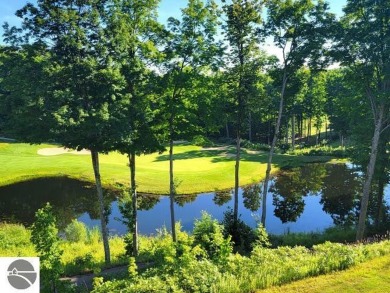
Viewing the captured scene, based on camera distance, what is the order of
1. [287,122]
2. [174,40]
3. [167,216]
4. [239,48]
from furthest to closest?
[287,122]
[167,216]
[239,48]
[174,40]

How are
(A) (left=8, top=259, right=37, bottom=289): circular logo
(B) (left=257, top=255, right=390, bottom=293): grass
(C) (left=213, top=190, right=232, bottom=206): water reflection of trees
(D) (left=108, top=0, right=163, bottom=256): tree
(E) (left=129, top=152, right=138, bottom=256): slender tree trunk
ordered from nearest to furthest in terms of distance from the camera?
(A) (left=8, top=259, right=37, bottom=289): circular logo < (B) (left=257, top=255, right=390, bottom=293): grass < (D) (left=108, top=0, right=163, bottom=256): tree < (E) (left=129, top=152, right=138, bottom=256): slender tree trunk < (C) (left=213, top=190, right=232, bottom=206): water reflection of trees

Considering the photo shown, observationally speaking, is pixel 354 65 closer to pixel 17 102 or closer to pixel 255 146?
pixel 17 102

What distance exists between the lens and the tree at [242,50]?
2255 centimetres

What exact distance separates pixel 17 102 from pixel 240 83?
1357cm

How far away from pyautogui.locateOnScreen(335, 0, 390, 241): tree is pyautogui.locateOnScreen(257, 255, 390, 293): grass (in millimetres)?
10826

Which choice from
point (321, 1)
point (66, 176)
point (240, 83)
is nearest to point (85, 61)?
point (240, 83)

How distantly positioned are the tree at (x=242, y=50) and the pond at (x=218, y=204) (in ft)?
32.7

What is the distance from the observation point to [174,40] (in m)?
20.7

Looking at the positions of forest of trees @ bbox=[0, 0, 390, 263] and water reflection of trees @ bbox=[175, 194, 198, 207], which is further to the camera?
water reflection of trees @ bbox=[175, 194, 198, 207]

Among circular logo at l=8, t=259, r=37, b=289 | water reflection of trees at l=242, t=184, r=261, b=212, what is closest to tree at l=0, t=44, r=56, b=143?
circular logo at l=8, t=259, r=37, b=289

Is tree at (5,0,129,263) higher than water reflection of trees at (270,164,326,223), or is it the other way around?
tree at (5,0,129,263)

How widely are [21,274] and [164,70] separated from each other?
1640cm

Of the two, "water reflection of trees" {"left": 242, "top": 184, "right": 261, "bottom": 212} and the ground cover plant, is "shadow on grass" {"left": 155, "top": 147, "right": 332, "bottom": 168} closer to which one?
"water reflection of trees" {"left": 242, "top": 184, "right": 261, "bottom": 212}

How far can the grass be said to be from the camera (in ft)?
35.3
